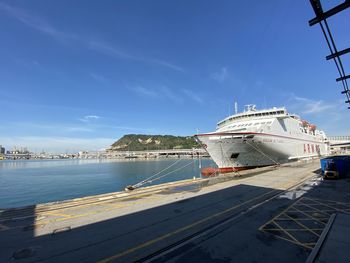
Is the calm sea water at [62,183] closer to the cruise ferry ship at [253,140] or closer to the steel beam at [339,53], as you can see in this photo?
the cruise ferry ship at [253,140]

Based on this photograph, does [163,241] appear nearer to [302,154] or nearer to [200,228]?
[200,228]

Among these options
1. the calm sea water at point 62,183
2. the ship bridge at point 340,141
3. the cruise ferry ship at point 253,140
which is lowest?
the calm sea water at point 62,183

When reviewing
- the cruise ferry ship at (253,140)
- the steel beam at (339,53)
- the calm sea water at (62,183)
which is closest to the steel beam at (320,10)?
the steel beam at (339,53)

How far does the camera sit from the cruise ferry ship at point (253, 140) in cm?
2442

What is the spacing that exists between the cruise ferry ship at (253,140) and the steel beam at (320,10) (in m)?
19.0

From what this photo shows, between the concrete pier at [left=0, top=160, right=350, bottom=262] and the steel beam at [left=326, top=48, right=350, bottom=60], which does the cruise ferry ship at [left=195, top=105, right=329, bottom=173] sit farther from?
the steel beam at [left=326, top=48, right=350, bottom=60]

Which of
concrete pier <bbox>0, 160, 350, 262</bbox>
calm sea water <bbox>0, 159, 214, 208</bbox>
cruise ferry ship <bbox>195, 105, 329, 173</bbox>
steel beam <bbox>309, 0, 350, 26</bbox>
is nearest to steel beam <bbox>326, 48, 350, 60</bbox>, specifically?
steel beam <bbox>309, 0, 350, 26</bbox>

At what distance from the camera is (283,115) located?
30.0 m

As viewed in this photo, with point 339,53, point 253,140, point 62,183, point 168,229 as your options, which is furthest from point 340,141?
point 168,229

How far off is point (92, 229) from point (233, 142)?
2018 centimetres

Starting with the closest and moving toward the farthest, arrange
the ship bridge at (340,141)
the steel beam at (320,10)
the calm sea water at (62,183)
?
the steel beam at (320,10)
the calm sea water at (62,183)
the ship bridge at (340,141)

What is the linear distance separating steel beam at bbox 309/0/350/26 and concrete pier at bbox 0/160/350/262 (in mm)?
6079

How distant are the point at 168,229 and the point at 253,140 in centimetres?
1997

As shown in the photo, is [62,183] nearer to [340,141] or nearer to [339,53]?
[339,53]
